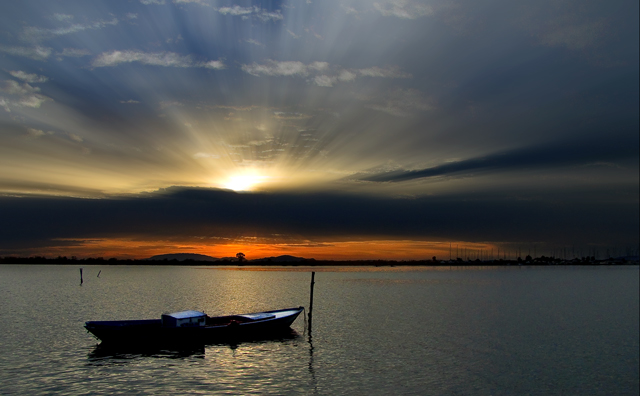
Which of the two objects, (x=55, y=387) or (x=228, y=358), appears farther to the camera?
(x=228, y=358)

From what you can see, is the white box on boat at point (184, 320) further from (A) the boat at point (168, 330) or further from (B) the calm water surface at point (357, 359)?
(B) the calm water surface at point (357, 359)

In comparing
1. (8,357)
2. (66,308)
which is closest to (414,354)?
(8,357)

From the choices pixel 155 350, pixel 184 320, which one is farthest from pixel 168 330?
pixel 155 350

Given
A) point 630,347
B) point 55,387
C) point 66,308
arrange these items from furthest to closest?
point 66,308 < point 630,347 < point 55,387

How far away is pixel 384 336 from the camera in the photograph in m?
50.2

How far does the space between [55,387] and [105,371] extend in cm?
490

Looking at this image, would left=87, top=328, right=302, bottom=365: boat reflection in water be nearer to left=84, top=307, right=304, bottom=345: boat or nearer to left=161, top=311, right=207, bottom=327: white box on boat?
left=84, top=307, right=304, bottom=345: boat

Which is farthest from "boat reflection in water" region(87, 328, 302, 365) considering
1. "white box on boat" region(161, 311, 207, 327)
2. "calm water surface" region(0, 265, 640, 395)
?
"white box on boat" region(161, 311, 207, 327)

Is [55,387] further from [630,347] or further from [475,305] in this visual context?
[475,305]

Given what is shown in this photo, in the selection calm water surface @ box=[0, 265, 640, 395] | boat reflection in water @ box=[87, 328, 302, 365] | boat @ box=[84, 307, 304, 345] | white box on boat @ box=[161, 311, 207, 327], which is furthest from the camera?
white box on boat @ box=[161, 311, 207, 327]

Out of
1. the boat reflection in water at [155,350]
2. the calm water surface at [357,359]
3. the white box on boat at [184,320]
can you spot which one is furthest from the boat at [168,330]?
the calm water surface at [357,359]

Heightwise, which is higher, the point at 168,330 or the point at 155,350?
the point at 168,330

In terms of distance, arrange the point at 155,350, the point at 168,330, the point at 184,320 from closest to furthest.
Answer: the point at 155,350
the point at 168,330
the point at 184,320

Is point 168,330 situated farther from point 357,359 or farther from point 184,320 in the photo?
point 357,359
